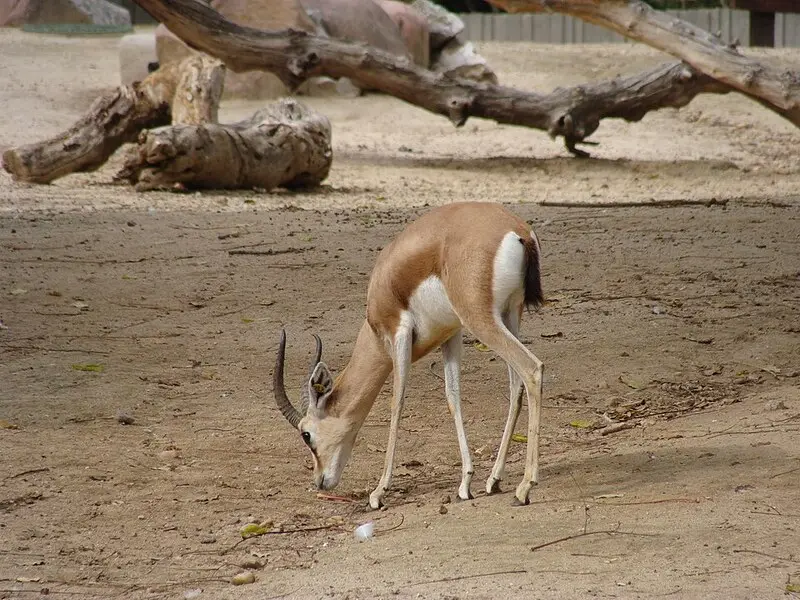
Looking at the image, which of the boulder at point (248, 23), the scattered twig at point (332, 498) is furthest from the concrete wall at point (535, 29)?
the scattered twig at point (332, 498)

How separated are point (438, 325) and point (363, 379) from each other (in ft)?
1.54

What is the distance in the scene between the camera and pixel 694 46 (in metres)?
12.5

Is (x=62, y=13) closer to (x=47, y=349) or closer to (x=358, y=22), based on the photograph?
(x=358, y=22)

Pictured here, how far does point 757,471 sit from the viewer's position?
4664 millimetres

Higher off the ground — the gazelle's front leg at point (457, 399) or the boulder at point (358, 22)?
the boulder at point (358, 22)

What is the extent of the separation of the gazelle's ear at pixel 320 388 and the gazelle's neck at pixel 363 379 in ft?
0.20

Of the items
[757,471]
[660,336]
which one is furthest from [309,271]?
[757,471]

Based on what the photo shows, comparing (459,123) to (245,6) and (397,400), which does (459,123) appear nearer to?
(245,6)

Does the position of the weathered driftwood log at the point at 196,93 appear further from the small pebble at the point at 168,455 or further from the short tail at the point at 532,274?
the short tail at the point at 532,274

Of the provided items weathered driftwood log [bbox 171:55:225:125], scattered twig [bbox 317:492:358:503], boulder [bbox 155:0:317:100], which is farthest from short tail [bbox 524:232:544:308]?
boulder [bbox 155:0:317:100]

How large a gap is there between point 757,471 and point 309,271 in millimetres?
3782

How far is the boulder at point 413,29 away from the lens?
18.0m

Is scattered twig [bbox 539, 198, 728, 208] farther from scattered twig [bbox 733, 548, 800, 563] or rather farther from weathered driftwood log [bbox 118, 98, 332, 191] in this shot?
scattered twig [bbox 733, 548, 800, 563]

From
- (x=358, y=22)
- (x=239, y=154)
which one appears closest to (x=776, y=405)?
(x=239, y=154)
